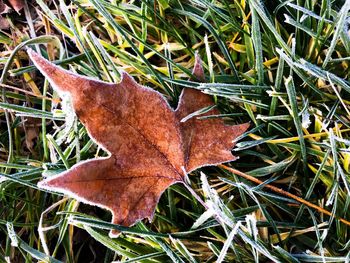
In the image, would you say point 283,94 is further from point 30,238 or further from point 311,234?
point 30,238

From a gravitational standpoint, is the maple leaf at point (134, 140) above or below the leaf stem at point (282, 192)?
above

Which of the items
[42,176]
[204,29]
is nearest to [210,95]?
[204,29]

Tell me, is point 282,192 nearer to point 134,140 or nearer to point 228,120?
point 228,120

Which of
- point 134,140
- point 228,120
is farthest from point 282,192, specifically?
point 134,140

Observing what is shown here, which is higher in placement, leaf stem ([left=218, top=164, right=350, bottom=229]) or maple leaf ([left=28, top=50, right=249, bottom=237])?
maple leaf ([left=28, top=50, right=249, bottom=237])

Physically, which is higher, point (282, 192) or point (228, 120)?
point (228, 120)
